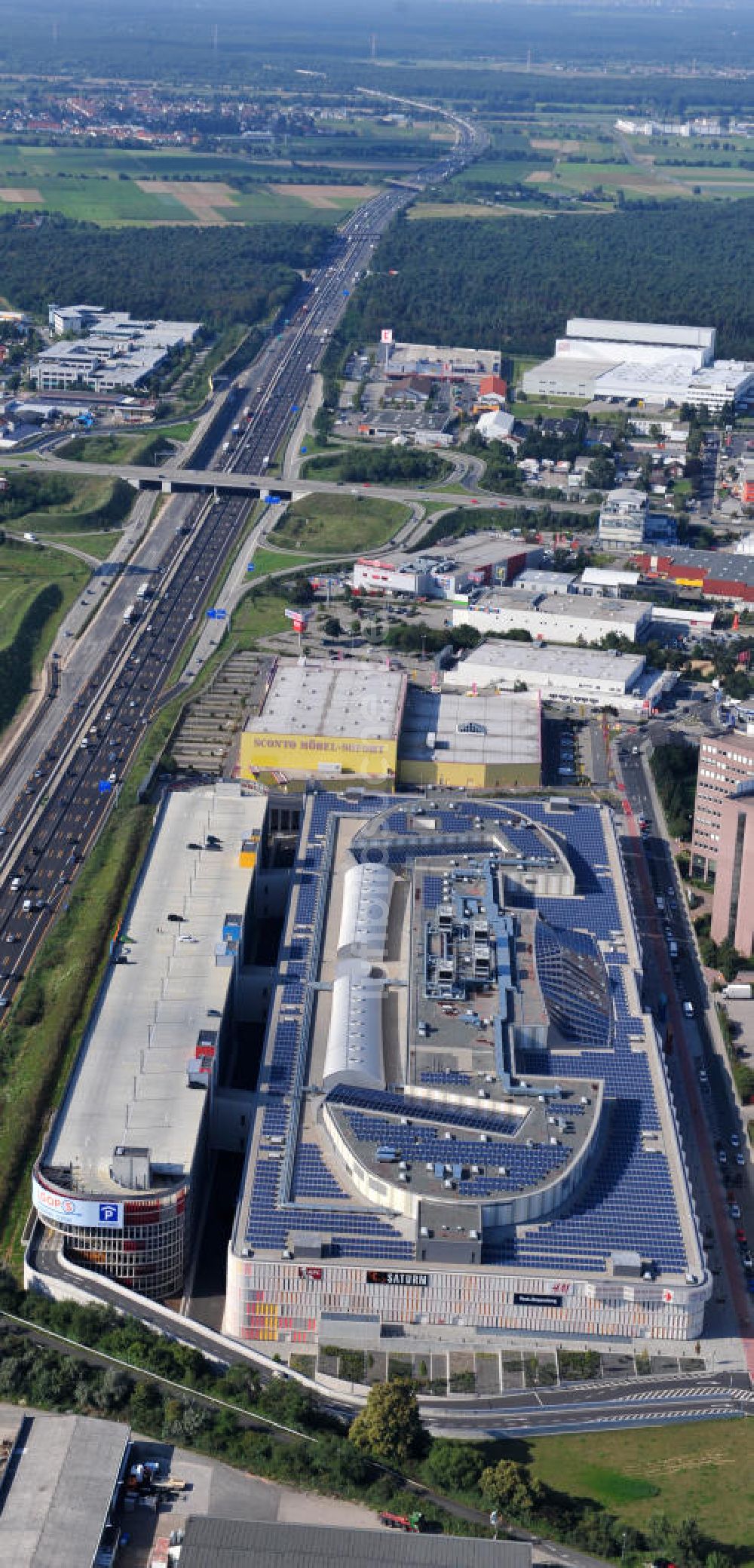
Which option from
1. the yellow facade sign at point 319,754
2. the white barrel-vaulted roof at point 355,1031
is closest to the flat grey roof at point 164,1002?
the white barrel-vaulted roof at point 355,1031

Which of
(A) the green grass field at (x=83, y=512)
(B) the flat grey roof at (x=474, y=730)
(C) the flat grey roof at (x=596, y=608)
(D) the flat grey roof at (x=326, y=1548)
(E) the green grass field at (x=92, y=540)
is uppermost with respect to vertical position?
(D) the flat grey roof at (x=326, y=1548)

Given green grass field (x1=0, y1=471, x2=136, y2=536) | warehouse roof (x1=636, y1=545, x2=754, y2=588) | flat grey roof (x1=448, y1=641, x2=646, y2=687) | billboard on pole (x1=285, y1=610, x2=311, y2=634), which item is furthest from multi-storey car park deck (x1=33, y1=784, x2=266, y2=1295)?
green grass field (x1=0, y1=471, x2=136, y2=536)

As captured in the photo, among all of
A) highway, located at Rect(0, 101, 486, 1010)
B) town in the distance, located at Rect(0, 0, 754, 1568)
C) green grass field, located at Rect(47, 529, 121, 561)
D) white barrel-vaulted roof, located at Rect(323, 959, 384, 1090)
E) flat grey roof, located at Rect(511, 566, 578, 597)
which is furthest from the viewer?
green grass field, located at Rect(47, 529, 121, 561)

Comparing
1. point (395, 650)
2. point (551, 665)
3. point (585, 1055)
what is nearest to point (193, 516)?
point (395, 650)

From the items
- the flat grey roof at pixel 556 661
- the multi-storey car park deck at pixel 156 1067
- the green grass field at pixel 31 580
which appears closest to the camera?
the multi-storey car park deck at pixel 156 1067

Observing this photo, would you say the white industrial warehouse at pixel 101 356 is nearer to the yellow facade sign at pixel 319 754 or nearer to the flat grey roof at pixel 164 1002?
the yellow facade sign at pixel 319 754

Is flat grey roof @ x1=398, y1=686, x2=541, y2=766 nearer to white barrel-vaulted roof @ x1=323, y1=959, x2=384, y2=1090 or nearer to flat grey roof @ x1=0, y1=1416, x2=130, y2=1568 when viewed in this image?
white barrel-vaulted roof @ x1=323, y1=959, x2=384, y2=1090

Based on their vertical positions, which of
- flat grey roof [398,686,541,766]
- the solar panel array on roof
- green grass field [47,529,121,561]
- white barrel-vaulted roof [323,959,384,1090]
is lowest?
green grass field [47,529,121,561]
